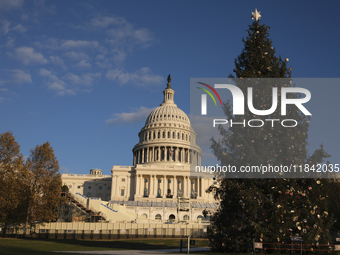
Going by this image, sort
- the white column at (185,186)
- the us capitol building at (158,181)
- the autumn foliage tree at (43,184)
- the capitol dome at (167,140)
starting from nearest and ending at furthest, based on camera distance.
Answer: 1. the autumn foliage tree at (43,184)
2. the us capitol building at (158,181)
3. the white column at (185,186)
4. the capitol dome at (167,140)

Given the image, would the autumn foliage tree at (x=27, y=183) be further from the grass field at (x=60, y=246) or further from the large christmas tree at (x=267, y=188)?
the large christmas tree at (x=267, y=188)

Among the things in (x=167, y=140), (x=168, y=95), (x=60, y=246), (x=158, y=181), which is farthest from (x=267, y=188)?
(x=168, y=95)

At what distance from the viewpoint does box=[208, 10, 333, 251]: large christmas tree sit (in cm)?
2433

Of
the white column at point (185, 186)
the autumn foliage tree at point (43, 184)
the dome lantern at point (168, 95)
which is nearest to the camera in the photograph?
the autumn foliage tree at point (43, 184)

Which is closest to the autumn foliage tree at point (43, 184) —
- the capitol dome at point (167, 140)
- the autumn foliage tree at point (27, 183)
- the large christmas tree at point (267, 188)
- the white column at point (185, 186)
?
the autumn foliage tree at point (27, 183)

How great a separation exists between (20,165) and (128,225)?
20.9 meters

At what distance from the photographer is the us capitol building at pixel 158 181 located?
3878 inches

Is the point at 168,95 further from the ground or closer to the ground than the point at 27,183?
further from the ground

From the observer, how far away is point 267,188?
25656 millimetres

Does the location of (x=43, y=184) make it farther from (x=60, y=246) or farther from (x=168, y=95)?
(x=168, y=95)

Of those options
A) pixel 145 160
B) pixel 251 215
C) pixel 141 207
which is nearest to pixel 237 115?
pixel 251 215

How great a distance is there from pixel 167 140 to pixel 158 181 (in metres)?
27.5

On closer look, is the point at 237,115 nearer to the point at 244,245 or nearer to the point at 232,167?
the point at 232,167

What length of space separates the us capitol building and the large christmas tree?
189 ft
